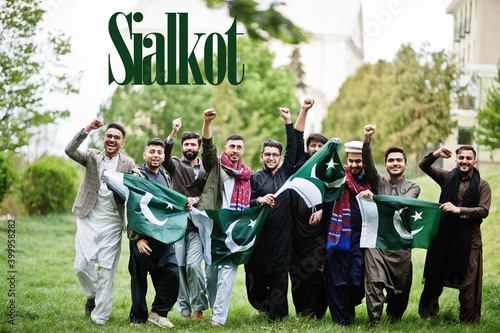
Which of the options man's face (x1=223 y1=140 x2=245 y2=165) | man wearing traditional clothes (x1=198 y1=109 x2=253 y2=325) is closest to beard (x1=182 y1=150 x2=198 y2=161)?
man wearing traditional clothes (x1=198 y1=109 x2=253 y2=325)

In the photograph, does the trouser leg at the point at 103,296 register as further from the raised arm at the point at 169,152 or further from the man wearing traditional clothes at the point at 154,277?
the raised arm at the point at 169,152

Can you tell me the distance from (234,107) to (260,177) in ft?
90.4

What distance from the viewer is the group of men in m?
7.09

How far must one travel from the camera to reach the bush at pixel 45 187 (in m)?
20.5

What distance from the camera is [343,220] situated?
7312mm

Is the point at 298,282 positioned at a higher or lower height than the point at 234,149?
lower

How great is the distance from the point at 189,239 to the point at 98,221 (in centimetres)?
112

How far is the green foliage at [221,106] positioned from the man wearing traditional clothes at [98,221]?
20979mm

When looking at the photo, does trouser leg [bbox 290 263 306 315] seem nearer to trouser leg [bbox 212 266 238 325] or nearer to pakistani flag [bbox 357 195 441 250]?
trouser leg [bbox 212 266 238 325]

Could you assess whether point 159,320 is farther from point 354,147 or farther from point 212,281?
point 354,147

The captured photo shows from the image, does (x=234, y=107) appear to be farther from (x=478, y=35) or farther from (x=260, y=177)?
(x=260, y=177)

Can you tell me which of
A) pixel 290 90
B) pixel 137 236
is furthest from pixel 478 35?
pixel 137 236

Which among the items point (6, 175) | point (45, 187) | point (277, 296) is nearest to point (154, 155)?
point (277, 296)

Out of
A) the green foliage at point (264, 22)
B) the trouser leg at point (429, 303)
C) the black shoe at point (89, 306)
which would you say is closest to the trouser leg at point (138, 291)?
the black shoe at point (89, 306)
